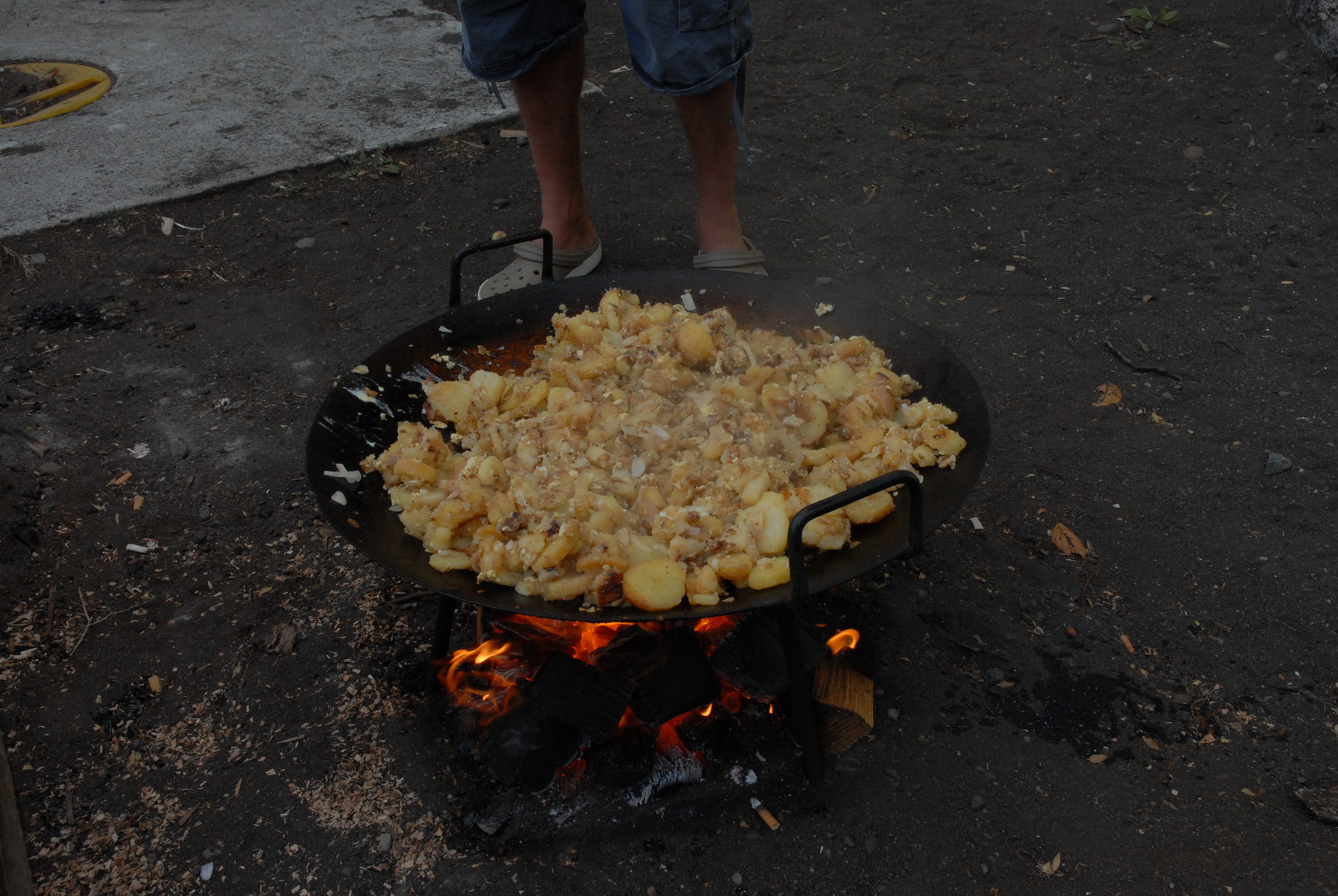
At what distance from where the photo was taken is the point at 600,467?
2277 mm

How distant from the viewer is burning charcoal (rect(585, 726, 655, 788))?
232cm

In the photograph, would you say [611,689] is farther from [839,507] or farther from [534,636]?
[839,507]

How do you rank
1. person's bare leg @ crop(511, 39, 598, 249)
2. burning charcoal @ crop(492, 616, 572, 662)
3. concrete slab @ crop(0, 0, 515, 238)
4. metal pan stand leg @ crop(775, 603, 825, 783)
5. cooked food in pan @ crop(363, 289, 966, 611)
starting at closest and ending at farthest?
1. cooked food in pan @ crop(363, 289, 966, 611)
2. metal pan stand leg @ crop(775, 603, 825, 783)
3. burning charcoal @ crop(492, 616, 572, 662)
4. person's bare leg @ crop(511, 39, 598, 249)
5. concrete slab @ crop(0, 0, 515, 238)

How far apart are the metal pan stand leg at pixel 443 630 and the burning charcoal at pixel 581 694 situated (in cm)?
33

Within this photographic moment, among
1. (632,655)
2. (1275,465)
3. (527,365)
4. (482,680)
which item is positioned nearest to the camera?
(632,655)

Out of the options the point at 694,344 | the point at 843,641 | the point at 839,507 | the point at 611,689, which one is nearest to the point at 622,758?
the point at 611,689

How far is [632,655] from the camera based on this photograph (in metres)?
2.42

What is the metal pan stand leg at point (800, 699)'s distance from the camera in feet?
6.79

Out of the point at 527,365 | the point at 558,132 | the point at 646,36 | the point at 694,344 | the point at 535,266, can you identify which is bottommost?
the point at 535,266

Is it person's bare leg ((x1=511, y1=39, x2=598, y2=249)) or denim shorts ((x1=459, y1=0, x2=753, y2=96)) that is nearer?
denim shorts ((x1=459, y1=0, x2=753, y2=96))

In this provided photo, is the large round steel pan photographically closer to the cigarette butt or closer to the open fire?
the open fire

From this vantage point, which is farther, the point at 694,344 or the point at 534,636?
the point at 694,344

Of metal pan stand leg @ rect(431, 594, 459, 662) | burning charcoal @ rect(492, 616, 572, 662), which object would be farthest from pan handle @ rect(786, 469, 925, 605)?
metal pan stand leg @ rect(431, 594, 459, 662)

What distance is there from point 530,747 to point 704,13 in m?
2.53
